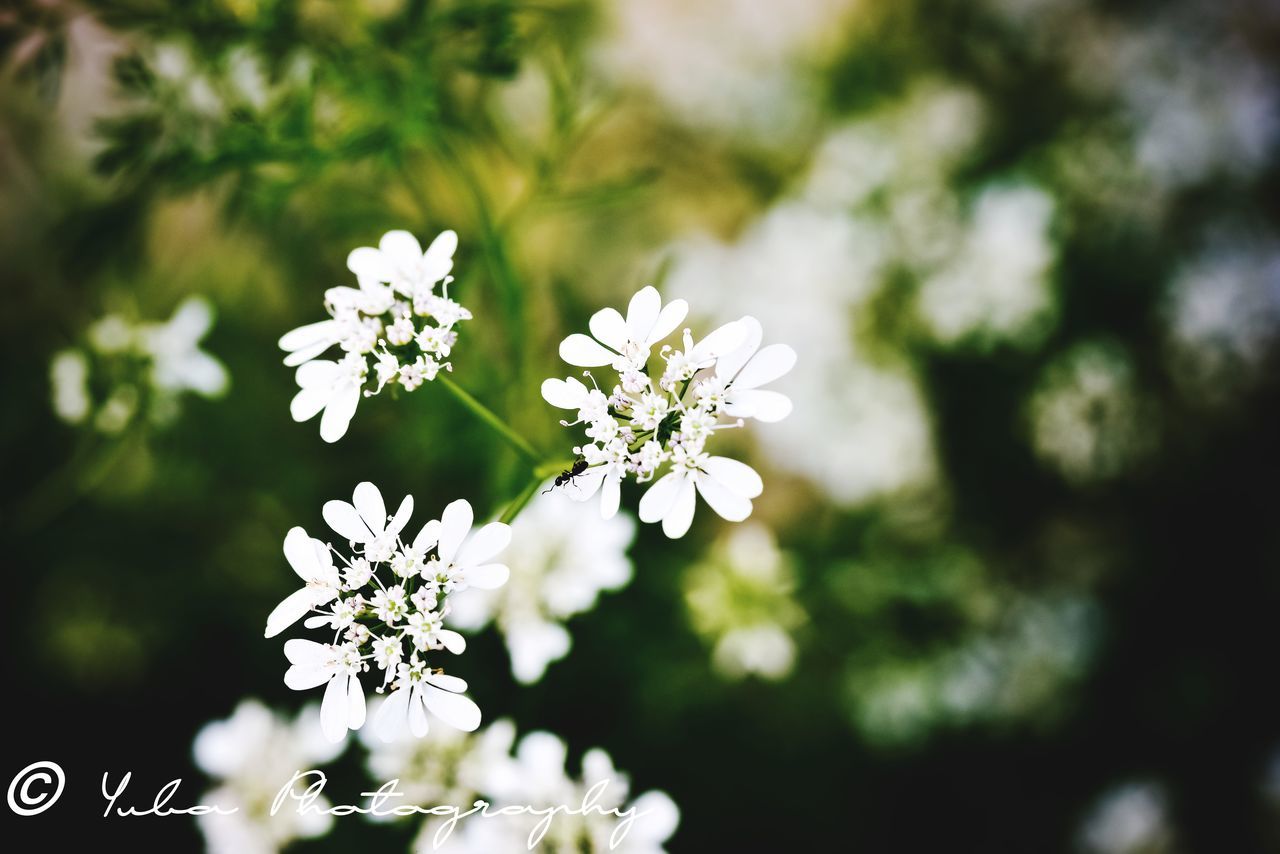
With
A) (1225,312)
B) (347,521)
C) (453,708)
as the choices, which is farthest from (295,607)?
(1225,312)

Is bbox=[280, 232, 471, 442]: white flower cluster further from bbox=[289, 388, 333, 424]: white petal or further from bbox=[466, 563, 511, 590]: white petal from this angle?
bbox=[466, 563, 511, 590]: white petal

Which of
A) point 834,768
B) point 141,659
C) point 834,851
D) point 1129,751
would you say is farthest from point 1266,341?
point 141,659

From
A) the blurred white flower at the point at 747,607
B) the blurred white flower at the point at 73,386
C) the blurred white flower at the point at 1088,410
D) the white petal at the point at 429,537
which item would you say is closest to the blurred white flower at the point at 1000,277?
the blurred white flower at the point at 1088,410

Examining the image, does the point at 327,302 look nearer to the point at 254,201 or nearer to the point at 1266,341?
the point at 254,201

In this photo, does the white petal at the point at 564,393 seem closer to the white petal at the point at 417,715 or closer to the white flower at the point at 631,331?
the white flower at the point at 631,331

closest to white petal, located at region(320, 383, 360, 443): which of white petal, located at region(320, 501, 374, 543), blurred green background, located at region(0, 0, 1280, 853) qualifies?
white petal, located at region(320, 501, 374, 543)
